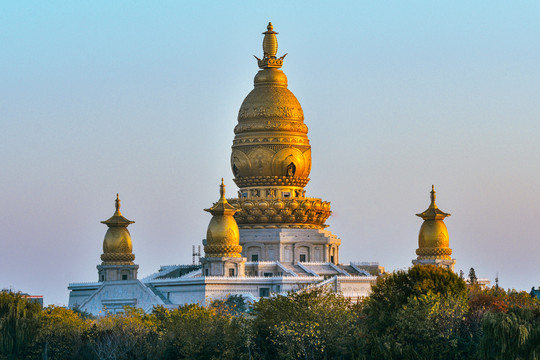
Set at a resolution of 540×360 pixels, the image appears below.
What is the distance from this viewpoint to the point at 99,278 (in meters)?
112

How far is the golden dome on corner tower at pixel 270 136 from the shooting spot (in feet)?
384

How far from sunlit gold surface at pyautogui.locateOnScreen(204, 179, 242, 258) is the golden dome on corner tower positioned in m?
10.2

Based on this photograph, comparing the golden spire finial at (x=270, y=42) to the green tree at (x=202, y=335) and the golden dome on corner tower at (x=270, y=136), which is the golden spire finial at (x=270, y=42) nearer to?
the golden dome on corner tower at (x=270, y=136)

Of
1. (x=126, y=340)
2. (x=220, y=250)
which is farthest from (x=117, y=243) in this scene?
(x=126, y=340)

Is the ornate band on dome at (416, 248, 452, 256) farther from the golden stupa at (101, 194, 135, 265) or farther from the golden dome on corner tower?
the golden stupa at (101, 194, 135, 265)

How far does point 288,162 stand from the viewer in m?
117

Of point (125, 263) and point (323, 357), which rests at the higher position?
point (125, 263)

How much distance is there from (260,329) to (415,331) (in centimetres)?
863

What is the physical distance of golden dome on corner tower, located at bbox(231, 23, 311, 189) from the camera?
117 meters

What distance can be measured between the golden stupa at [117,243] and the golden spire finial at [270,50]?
16.2 meters

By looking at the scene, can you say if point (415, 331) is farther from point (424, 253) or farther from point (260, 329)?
point (424, 253)

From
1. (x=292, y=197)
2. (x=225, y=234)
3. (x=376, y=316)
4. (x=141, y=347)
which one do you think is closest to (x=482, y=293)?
(x=376, y=316)

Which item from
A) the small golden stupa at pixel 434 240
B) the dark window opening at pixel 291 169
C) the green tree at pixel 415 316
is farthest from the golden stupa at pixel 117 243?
the green tree at pixel 415 316

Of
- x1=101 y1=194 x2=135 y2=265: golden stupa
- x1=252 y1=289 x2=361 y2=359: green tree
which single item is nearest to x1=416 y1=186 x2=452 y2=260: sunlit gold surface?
x1=101 y1=194 x2=135 y2=265: golden stupa
